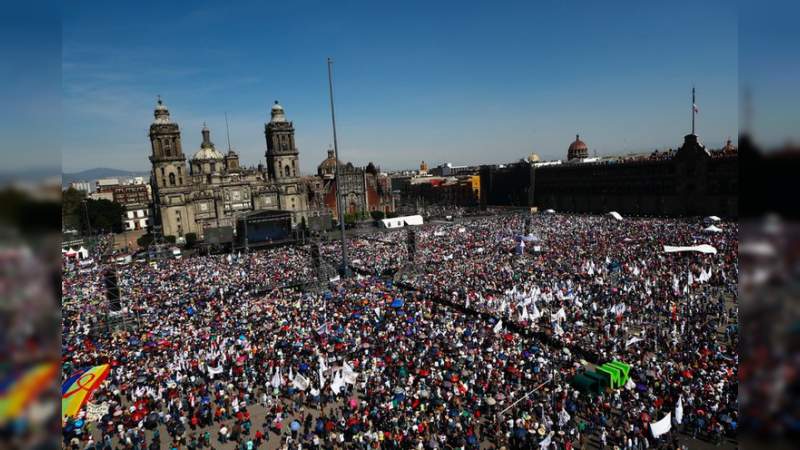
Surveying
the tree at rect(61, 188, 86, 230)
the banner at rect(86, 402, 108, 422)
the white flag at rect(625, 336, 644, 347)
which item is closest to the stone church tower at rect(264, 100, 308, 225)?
the tree at rect(61, 188, 86, 230)

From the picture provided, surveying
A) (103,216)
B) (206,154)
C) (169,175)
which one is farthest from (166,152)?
(103,216)

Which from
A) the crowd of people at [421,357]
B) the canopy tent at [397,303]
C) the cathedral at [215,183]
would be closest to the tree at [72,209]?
the cathedral at [215,183]

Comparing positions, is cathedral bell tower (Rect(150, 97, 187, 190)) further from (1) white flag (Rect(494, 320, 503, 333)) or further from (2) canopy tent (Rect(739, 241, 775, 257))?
(2) canopy tent (Rect(739, 241, 775, 257))

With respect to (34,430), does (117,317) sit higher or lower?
lower

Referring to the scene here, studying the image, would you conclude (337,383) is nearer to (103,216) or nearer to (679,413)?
(679,413)

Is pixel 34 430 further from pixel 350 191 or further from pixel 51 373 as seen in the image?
pixel 350 191

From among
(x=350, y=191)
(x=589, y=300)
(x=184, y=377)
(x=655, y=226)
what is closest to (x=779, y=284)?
(x=184, y=377)

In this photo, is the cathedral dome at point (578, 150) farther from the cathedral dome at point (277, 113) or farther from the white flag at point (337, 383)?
the white flag at point (337, 383)
